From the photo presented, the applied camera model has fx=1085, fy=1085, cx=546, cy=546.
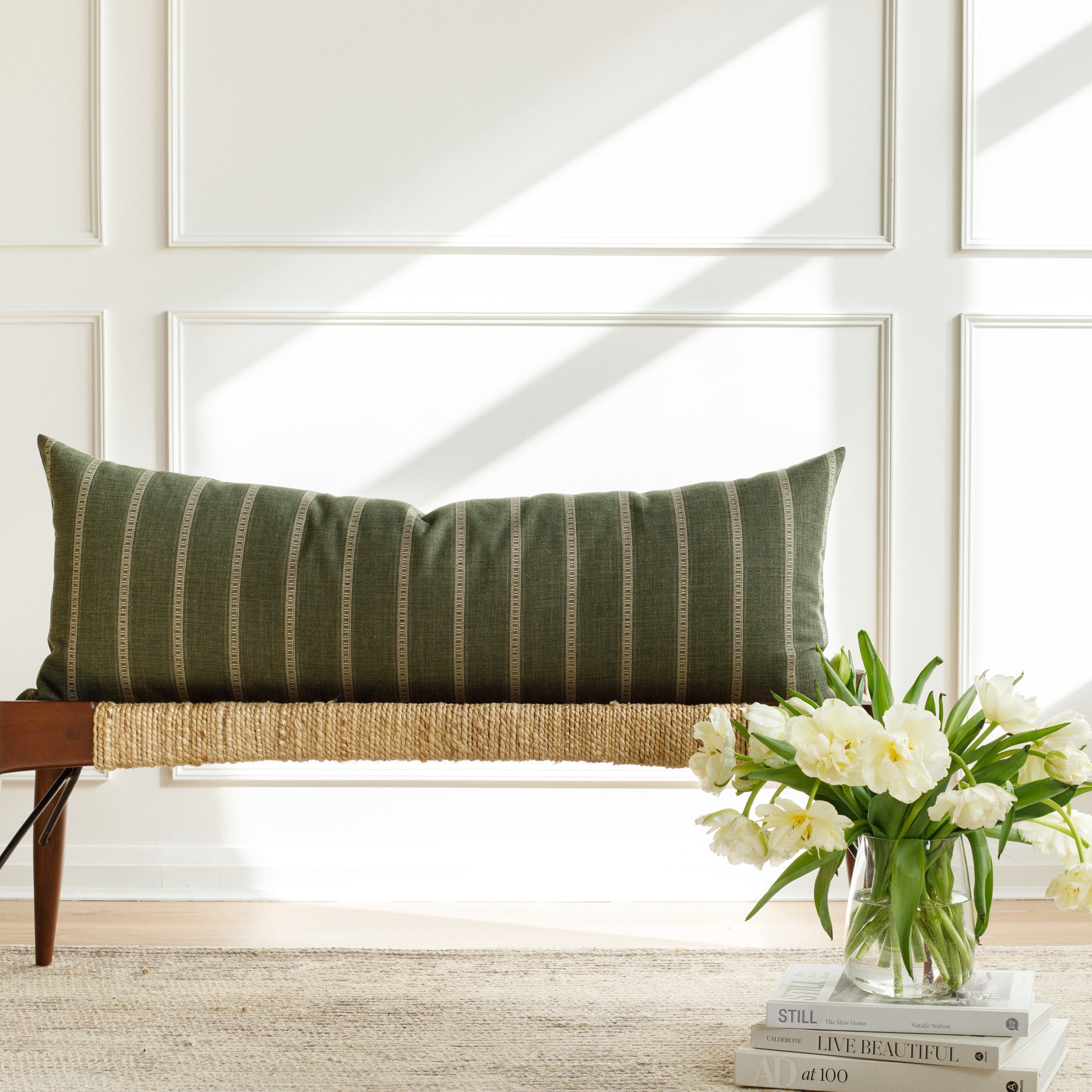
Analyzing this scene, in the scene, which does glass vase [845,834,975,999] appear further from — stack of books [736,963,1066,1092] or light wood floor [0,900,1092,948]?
light wood floor [0,900,1092,948]

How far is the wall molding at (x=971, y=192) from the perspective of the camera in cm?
207

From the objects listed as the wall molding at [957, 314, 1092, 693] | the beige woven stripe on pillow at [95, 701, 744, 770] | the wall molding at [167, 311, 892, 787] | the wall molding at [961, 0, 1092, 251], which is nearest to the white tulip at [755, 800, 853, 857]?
the beige woven stripe on pillow at [95, 701, 744, 770]

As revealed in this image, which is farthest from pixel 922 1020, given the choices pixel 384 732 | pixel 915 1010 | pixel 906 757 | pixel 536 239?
pixel 536 239

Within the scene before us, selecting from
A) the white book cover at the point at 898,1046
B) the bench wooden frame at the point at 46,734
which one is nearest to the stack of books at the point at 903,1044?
the white book cover at the point at 898,1046

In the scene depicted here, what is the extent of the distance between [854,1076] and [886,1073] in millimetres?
23

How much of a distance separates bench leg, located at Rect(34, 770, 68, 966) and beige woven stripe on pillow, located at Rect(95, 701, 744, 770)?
0.77 ft

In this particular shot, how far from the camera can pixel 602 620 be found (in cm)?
Answer: 124

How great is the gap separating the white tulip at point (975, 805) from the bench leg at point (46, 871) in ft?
3.52

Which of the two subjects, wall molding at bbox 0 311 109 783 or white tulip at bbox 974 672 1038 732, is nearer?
white tulip at bbox 974 672 1038 732

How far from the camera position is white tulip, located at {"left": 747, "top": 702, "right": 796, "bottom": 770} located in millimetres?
814

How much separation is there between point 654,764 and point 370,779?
40.8 inches

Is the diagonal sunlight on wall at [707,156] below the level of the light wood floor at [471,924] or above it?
above

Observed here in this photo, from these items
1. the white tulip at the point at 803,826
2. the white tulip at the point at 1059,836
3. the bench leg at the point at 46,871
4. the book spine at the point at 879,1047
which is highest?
the white tulip at the point at 803,826

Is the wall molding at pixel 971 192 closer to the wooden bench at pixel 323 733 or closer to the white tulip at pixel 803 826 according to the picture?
the wooden bench at pixel 323 733
